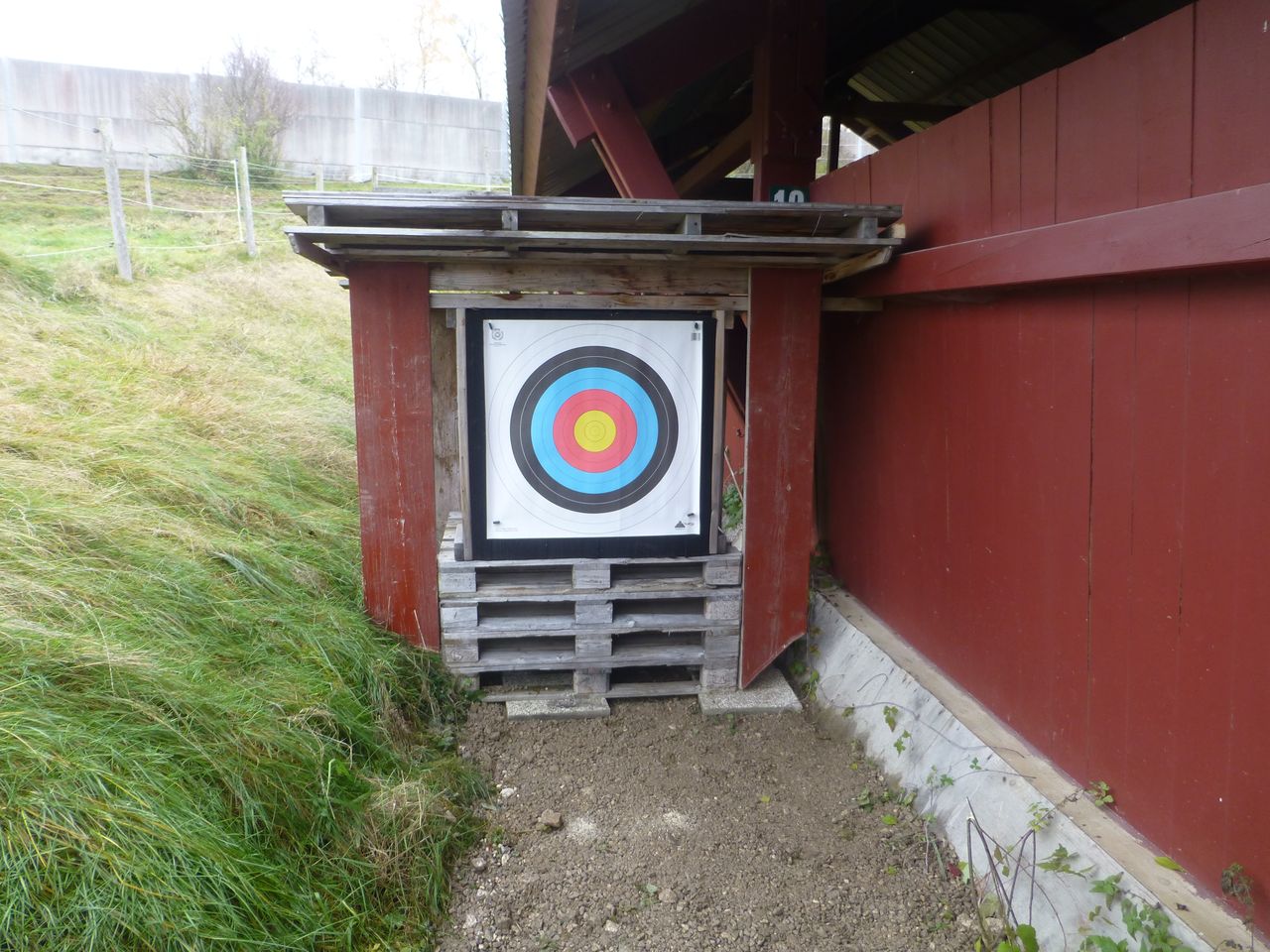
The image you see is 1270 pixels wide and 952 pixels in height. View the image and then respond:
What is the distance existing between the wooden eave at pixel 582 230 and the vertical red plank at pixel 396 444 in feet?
0.63

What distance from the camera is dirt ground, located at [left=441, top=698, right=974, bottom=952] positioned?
8.30ft

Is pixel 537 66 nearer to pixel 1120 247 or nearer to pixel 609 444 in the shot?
pixel 609 444

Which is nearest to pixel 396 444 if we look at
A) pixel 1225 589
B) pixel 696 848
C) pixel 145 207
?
pixel 696 848

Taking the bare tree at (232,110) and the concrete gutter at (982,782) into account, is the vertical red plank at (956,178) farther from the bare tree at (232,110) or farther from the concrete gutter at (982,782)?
the bare tree at (232,110)

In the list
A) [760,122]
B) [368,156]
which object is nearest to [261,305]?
[760,122]

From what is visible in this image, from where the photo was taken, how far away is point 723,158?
5324 millimetres

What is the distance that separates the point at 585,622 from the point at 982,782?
5.79ft

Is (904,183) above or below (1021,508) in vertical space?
above

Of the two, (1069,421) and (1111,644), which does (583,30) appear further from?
(1111,644)

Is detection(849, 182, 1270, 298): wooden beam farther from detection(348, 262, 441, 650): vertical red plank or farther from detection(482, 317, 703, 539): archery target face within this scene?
detection(348, 262, 441, 650): vertical red plank

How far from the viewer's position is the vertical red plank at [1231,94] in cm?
179

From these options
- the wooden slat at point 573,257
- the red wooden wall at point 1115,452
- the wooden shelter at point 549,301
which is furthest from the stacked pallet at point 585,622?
the wooden slat at point 573,257

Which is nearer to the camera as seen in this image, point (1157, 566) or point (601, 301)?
point (1157, 566)

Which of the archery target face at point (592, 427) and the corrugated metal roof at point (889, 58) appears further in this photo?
the corrugated metal roof at point (889, 58)
